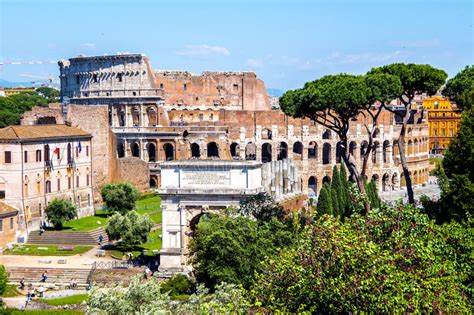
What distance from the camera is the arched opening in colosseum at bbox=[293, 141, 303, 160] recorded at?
280 feet

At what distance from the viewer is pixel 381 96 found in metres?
39.3

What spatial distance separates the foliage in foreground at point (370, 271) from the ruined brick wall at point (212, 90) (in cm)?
7627

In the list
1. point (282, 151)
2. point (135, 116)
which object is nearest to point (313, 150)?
point (282, 151)

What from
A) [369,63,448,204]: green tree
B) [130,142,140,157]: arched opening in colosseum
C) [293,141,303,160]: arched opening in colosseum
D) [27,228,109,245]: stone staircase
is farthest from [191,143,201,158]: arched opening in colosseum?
[369,63,448,204]: green tree

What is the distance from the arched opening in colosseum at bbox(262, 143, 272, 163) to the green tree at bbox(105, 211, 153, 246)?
40787 mm

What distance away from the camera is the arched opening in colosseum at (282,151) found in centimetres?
8592

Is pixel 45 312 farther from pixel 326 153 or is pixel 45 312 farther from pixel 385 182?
pixel 326 153

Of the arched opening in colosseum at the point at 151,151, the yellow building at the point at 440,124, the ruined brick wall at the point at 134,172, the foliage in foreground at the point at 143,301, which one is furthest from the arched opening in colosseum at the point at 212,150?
the foliage in foreground at the point at 143,301

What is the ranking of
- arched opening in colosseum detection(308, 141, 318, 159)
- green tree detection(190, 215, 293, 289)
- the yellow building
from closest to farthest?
green tree detection(190, 215, 293, 289), arched opening in colosseum detection(308, 141, 318, 159), the yellow building

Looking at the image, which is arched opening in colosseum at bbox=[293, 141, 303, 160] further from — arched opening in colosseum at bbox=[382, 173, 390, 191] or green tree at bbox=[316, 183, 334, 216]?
green tree at bbox=[316, 183, 334, 216]

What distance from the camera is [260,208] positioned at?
3931 centimetres

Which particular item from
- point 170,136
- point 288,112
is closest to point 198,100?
point 170,136

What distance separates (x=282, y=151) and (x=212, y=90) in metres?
17.3

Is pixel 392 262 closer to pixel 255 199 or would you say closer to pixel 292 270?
pixel 292 270
